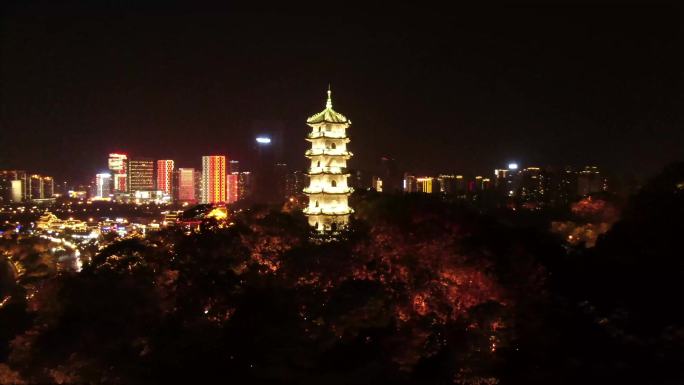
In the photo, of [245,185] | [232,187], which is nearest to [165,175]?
[232,187]

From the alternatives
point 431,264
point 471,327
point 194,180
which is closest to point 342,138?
point 431,264

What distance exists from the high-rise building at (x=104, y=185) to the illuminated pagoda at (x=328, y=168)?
72.5 metres

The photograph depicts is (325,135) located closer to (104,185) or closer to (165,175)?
(165,175)

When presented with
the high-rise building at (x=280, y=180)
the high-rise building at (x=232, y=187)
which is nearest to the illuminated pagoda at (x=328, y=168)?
the high-rise building at (x=280, y=180)

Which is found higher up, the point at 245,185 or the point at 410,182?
the point at 410,182

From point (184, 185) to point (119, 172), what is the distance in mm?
15152

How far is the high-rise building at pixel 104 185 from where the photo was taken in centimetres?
8362

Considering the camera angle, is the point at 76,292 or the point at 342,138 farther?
the point at 342,138

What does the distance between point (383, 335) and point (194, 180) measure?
6732cm

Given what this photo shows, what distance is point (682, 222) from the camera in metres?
12.8

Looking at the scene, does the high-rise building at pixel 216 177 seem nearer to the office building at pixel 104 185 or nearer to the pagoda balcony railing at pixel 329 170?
the office building at pixel 104 185

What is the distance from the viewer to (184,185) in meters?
74.9

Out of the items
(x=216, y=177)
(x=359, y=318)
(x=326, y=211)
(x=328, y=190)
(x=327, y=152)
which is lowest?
(x=359, y=318)

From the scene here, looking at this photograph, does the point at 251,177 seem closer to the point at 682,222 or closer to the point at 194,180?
the point at 194,180
